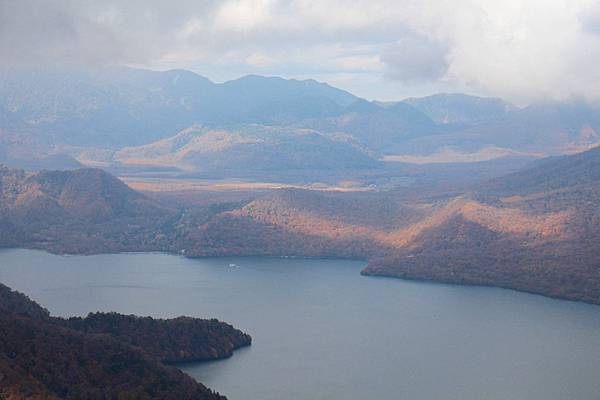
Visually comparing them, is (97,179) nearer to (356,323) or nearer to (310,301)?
(310,301)

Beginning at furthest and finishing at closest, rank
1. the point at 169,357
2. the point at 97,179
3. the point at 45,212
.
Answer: the point at 97,179 < the point at 45,212 < the point at 169,357

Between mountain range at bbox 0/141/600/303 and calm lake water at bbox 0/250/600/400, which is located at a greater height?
mountain range at bbox 0/141/600/303

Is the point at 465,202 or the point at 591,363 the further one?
the point at 465,202

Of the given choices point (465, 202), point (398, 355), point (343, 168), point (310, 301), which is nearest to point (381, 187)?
point (343, 168)

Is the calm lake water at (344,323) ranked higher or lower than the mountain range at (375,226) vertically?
lower

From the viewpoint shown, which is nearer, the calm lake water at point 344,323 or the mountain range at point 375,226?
the calm lake water at point 344,323

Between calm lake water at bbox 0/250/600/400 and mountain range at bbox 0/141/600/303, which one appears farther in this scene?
mountain range at bbox 0/141/600/303

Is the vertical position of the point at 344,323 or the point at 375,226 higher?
the point at 375,226

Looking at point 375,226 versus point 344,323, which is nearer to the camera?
point 344,323
